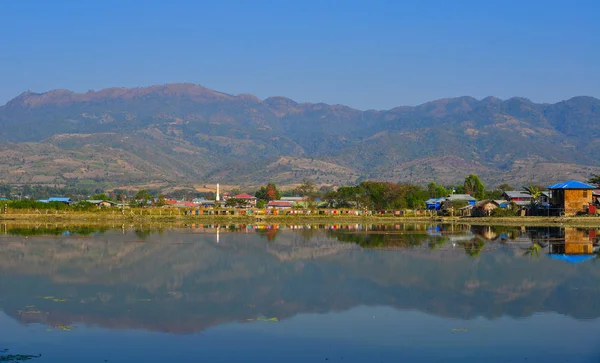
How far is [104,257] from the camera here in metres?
34.3

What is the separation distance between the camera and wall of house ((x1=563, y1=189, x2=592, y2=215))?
71438mm

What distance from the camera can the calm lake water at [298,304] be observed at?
16.5 metres

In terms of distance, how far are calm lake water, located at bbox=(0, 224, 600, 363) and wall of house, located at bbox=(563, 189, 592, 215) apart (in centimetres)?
3375

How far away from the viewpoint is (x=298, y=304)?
22.1 metres

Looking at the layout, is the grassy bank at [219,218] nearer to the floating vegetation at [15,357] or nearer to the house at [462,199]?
the house at [462,199]

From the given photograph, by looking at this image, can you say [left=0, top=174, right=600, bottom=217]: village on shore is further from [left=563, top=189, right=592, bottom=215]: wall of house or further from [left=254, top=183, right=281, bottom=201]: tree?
[left=254, top=183, right=281, bottom=201]: tree

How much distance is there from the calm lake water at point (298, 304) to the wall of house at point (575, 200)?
33.7m

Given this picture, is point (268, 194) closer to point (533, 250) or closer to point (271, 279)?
point (533, 250)

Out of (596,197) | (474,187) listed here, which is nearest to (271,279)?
(596,197)

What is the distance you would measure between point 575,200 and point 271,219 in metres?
28.6

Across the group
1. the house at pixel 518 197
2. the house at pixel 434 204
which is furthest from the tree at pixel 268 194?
the house at pixel 518 197

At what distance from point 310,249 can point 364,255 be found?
4.81m

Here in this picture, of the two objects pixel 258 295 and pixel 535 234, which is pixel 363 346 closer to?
pixel 258 295

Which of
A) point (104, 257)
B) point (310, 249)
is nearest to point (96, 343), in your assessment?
point (104, 257)
